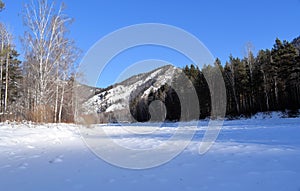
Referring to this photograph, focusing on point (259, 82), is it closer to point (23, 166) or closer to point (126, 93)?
point (126, 93)

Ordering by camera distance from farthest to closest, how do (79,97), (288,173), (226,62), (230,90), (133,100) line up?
(133,100) < (226,62) < (230,90) < (79,97) < (288,173)

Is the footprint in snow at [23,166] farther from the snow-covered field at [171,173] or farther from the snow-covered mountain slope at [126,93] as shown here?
the snow-covered mountain slope at [126,93]

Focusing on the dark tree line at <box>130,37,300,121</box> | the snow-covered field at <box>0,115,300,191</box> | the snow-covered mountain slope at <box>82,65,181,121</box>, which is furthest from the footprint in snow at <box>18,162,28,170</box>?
the snow-covered mountain slope at <box>82,65,181,121</box>

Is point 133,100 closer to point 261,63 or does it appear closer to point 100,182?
point 261,63

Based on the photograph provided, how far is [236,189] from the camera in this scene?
2709 millimetres

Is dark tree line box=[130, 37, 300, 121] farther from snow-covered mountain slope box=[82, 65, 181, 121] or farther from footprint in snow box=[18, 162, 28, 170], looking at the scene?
footprint in snow box=[18, 162, 28, 170]

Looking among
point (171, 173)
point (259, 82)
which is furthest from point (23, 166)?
point (259, 82)

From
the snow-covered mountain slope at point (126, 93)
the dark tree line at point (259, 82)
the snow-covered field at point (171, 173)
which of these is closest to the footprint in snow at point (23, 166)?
the snow-covered field at point (171, 173)

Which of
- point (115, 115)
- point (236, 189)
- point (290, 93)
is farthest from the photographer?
point (115, 115)

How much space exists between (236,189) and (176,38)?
22.7 feet

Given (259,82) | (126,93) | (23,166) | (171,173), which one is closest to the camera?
(171,173)

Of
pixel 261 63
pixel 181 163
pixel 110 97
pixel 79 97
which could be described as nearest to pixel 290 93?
pixel 261 63

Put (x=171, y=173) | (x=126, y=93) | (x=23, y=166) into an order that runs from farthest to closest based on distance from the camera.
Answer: (x=126, y=93), (x=23, y=166), (x=171, y=173)

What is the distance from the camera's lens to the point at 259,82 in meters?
31.7
